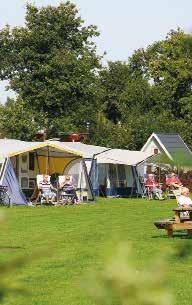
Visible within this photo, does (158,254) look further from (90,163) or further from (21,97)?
(21,97)

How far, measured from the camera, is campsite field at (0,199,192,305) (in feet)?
2.12

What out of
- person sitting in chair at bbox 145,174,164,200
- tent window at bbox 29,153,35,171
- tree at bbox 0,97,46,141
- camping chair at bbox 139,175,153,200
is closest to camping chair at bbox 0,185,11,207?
tent window at bbox 29,153,35,171

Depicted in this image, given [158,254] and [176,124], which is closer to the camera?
[158,254]

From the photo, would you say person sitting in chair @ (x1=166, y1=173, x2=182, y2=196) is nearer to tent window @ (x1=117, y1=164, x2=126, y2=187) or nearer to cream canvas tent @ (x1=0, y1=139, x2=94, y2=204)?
cream canvas tent @ (x1=0, y1=139, x2=94, y2=204)

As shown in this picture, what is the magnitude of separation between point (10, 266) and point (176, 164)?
0.43 metres

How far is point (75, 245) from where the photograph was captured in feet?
39.0

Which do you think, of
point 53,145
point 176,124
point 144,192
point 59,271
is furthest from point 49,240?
point 176,124

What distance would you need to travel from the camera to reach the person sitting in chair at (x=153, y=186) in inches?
1113

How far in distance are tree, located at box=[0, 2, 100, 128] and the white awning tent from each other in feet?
34.2

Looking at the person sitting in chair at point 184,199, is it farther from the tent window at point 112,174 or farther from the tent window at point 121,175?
the tent window at point 121,175

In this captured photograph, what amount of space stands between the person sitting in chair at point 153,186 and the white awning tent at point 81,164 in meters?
0.79

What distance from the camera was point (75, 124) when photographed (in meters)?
40.5

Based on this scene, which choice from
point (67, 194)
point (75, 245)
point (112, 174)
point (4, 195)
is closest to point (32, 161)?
point (67, 194)

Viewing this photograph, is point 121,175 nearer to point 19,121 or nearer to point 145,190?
point 145,190
